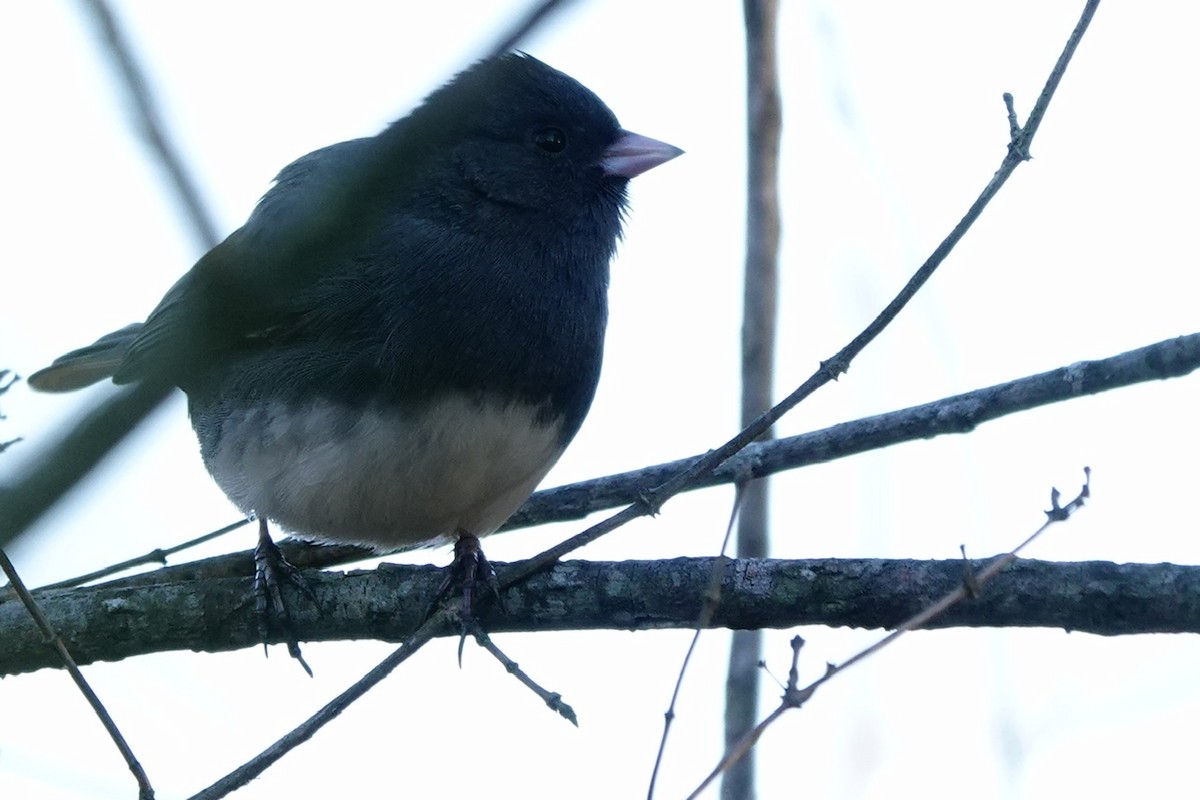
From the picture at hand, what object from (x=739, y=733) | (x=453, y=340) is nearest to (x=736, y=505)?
(x=739, y=733)

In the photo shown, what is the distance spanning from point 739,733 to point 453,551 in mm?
935

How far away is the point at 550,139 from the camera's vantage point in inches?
140

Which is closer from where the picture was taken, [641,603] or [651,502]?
[651,502]

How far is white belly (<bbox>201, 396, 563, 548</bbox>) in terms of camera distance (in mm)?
2922

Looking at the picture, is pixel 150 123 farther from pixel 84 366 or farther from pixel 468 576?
pixel 84 366

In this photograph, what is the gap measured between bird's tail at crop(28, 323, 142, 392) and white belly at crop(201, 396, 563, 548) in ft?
4.05

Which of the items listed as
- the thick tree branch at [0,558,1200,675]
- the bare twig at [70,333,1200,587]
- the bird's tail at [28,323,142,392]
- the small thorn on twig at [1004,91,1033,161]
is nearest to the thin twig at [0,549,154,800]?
the thick tree branch at [0,558,1200,675]

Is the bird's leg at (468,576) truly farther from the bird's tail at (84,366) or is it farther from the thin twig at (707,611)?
the bird's tail at (84,366)

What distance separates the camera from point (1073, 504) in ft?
6.78

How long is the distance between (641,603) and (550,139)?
59.5 inches

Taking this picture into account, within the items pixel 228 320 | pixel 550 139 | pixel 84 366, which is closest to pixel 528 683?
pixel 228 320

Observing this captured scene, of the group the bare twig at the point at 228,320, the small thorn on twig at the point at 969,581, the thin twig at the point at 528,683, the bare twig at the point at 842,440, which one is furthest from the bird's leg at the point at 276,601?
the bare twig at the point at 228,320

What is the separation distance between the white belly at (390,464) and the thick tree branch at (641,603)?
6.9 inches

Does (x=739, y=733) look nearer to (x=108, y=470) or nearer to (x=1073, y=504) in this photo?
(x=1073, y=504)
